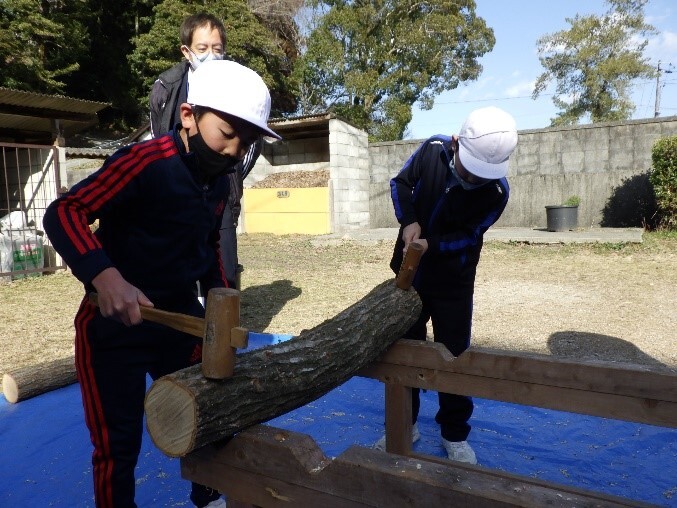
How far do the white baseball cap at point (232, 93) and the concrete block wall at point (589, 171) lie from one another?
1144 cm

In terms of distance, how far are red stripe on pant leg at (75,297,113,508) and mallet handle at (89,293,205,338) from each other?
1.30ft

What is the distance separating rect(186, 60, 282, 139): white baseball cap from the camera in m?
1.63

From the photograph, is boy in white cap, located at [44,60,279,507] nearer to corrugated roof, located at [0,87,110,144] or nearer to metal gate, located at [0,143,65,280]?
metal gate, located at [0,143,65,280]

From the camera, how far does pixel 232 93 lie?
5.34 ft

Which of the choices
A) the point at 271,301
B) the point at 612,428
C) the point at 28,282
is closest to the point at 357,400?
the point at 612,428

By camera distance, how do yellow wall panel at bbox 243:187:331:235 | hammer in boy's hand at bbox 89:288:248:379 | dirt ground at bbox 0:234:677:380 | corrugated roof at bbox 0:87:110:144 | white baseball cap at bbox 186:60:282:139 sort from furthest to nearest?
yellow wall panel at bbox 243:187:331:235 < corrugated roof at bbox 0:87:110:144 < dirt ground at bbox 0:234:677:380 < white baseball cap at bbox 186:60:282:139 < hammer in boy's hand at bbox 89:288:248:379

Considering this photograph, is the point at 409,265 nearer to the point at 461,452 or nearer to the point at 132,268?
the point at 461,452

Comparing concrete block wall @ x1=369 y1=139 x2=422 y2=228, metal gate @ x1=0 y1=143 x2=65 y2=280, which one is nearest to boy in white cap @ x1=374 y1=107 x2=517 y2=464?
metal gate @ x1=0 y1=143 x2=65 y2=280

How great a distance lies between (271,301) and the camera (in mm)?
6238

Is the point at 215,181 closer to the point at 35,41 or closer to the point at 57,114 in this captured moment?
the point at 57,114

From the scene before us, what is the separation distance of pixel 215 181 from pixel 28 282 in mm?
7057

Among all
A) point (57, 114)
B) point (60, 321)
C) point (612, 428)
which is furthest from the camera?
point (57, 114)

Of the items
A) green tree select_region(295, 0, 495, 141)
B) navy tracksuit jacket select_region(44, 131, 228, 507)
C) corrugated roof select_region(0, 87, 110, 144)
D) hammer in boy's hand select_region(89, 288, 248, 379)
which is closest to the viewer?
hammer in boy's hand select_region(89, 288, 248, 379)

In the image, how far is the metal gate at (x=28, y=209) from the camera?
7.90 meters
